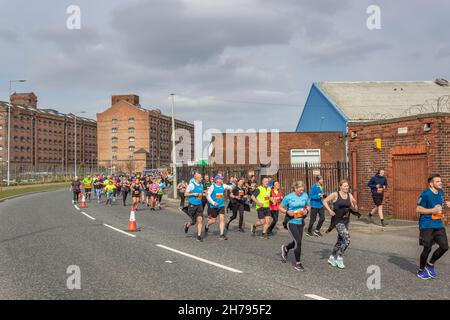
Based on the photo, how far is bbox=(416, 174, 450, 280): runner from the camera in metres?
7.52

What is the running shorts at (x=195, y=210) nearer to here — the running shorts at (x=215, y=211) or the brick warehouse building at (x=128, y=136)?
the running shorts at (x=215, y=211)

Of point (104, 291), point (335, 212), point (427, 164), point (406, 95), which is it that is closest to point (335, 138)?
point (406, 95)

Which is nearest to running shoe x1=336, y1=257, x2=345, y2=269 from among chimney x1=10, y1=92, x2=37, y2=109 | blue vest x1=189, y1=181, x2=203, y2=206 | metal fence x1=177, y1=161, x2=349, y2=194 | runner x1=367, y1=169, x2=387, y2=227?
blue vest x1=189, y1=181, x2=203, y2=206

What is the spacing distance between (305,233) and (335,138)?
1847cm

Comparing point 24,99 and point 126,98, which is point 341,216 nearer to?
point 126,98

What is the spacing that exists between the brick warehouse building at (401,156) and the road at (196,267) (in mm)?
2634

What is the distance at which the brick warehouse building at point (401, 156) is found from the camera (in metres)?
15.0

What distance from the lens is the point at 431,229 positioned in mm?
7613

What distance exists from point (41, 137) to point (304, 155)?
91035 millimetres

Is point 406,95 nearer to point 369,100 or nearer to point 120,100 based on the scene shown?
point 369,100

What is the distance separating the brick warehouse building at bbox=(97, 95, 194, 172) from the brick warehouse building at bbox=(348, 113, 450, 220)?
300 ft

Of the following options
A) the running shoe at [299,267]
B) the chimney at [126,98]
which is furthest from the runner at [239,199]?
the chimney at [126,98]

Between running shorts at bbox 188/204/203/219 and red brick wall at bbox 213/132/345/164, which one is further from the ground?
red brick wall at bbox 213/132/345/164

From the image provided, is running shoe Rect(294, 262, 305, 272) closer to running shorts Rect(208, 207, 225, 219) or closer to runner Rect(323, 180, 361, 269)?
runner Rect(323, 180, 361, 269)
